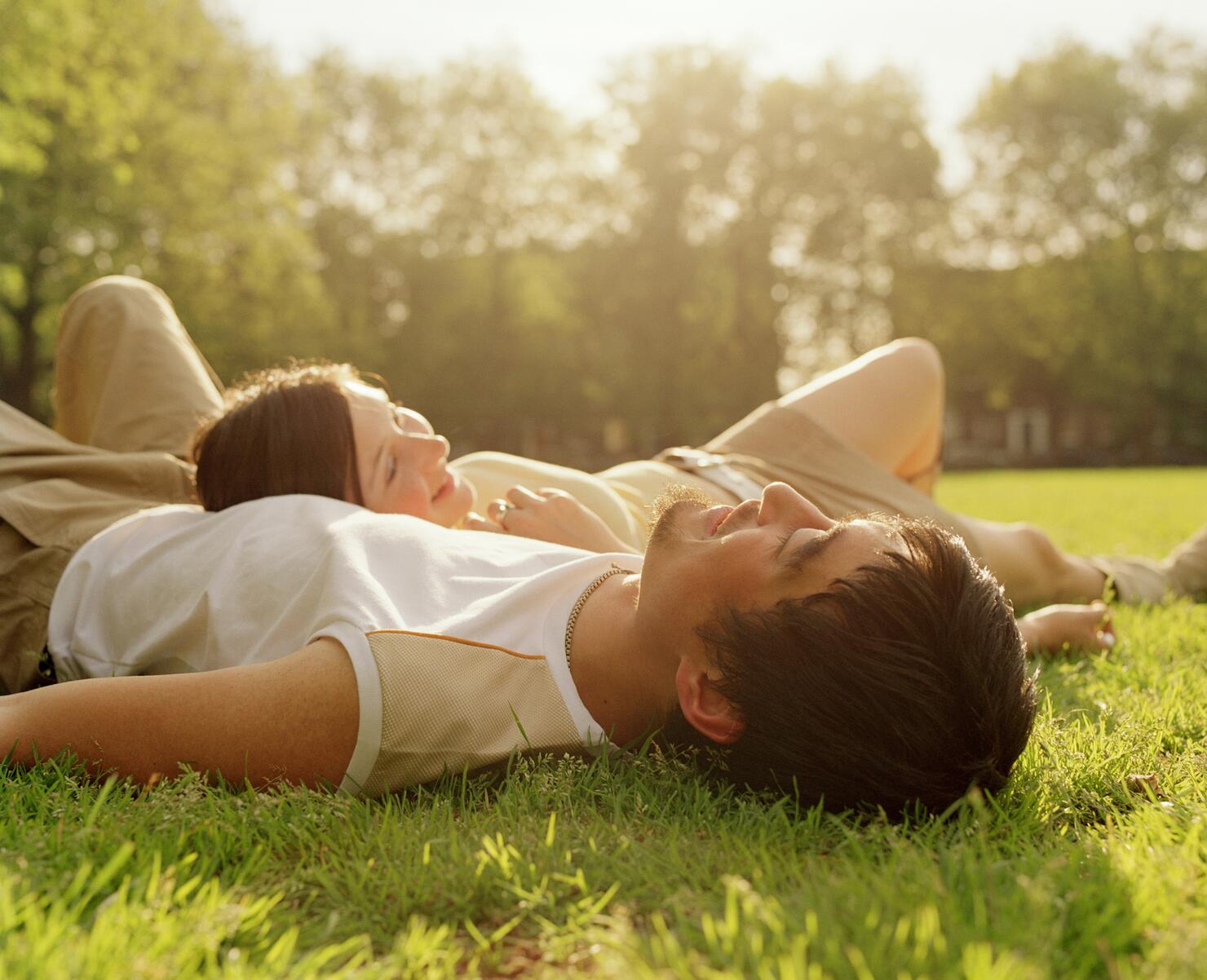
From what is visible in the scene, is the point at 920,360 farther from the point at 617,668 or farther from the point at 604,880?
the point at 604,880

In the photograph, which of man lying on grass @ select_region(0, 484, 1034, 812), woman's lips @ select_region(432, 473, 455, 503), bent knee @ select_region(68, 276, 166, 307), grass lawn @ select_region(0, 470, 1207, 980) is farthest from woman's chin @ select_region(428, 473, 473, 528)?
bent knee @ select_region(68, 276, 166, 307)

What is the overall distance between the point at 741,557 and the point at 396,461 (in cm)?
189

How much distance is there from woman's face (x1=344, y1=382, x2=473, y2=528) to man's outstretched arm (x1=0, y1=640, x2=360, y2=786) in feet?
4.76

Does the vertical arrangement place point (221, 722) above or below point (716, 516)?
below

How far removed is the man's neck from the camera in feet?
8.37

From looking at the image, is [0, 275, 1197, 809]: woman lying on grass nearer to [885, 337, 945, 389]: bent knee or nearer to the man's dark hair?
the man's dark hair

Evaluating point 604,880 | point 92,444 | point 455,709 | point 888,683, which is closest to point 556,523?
point 455,709

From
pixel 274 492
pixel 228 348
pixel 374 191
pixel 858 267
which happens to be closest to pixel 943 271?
pixel 858 267

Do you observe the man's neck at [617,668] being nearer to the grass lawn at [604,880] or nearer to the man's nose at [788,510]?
the grass lawn at [604,880]

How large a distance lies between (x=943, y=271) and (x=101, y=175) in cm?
3253

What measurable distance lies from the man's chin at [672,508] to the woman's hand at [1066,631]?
206 centimetres

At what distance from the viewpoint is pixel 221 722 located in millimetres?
2309

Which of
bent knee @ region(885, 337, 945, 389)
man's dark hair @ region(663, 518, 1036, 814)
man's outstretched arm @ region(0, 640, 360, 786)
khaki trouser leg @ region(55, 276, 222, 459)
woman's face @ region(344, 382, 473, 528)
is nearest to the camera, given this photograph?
man's dark hair @ region(663, 518, 1036, 814)

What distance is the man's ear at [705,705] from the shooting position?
237 centimetres
